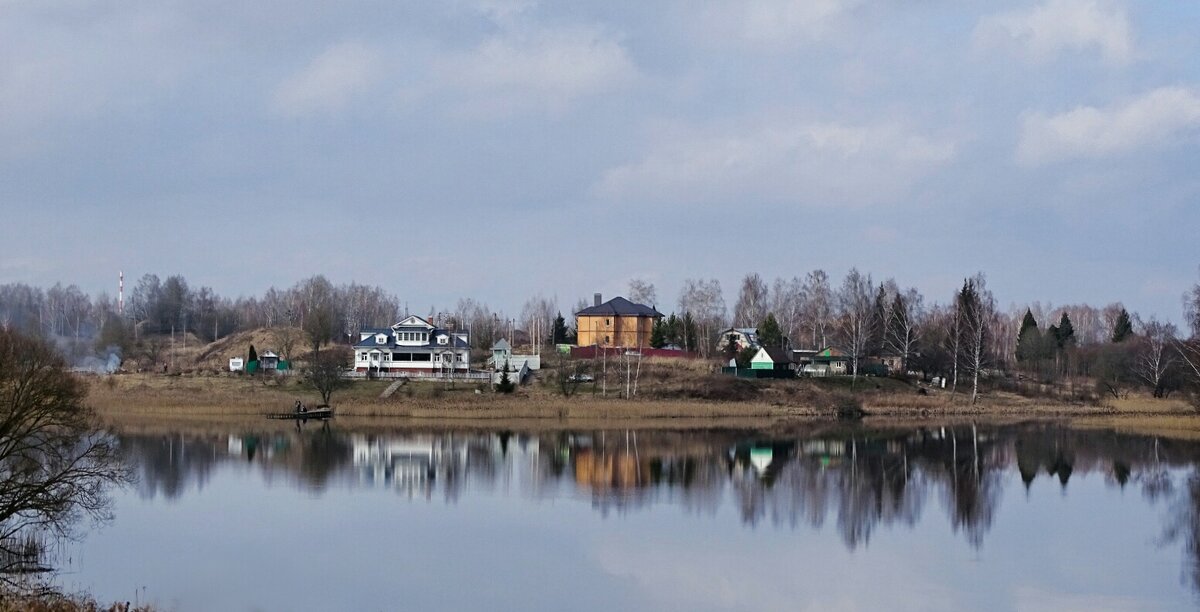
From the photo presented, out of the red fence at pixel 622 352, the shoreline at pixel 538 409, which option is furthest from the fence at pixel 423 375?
the red fence at pixel 622 352

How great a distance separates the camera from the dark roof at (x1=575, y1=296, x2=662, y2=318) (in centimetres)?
8650

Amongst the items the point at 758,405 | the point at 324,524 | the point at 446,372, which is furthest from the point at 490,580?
the point at 446,372

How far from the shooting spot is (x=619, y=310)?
86.9 m

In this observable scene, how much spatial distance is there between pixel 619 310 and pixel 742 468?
156 ft

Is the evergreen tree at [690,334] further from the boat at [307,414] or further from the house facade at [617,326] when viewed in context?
the boat at [307,414]

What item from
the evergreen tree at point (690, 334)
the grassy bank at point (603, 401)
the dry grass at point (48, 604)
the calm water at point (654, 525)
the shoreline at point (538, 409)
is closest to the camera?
the dry grass at point (48, 604)

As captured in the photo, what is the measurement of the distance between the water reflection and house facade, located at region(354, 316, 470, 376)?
22086mm

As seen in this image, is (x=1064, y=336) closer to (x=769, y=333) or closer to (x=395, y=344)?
(x=769, y=333)

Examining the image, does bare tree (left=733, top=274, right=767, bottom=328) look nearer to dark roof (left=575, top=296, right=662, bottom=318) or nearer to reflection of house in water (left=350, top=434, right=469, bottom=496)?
dark roof (left=575, top=296, right=662, bottom=318)

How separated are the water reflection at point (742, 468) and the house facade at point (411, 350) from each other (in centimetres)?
2209

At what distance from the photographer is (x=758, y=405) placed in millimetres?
64438

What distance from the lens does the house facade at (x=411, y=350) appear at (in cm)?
7412

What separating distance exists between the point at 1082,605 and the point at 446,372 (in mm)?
54665

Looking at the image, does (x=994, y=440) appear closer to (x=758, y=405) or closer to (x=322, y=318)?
(x=758, y=405)
